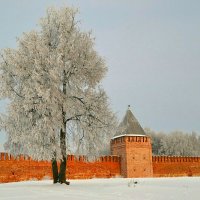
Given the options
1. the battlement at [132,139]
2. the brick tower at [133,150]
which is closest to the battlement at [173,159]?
the brick tower at [133,150]

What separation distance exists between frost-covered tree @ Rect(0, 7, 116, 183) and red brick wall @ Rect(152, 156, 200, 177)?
17.3 meters

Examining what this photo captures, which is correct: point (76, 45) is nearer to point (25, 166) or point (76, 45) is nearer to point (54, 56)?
point (54, 56)

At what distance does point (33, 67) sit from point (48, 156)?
3.50 metres

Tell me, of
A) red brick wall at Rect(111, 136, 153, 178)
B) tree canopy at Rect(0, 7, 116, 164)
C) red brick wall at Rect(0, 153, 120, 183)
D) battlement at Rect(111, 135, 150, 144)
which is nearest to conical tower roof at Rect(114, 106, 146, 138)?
battlement at Rect(111, 135, 150, 144)

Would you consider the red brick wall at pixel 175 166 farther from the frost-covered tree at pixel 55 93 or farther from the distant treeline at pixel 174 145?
the distant treeline at pixel 174 145

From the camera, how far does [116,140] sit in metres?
31.4

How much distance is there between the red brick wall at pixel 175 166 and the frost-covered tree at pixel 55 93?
682 inches

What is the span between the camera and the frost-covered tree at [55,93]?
14.1 meters

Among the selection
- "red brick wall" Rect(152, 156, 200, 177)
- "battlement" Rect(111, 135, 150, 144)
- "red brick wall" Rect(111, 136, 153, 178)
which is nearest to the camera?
"red brick wall" Rect(111, 136, 153, 178)

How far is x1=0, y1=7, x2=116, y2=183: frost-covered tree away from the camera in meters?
14.1

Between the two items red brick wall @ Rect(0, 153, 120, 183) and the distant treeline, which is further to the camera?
the distant treeline

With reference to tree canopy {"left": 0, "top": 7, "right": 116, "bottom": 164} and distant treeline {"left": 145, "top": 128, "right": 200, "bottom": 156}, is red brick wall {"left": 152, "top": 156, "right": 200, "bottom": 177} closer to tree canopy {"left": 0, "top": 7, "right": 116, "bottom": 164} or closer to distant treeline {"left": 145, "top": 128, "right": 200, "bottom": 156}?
tree canopy {"left": 0, "top": 7, "right": 116, "bottom": 164}

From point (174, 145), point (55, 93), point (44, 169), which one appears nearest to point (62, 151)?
point (55, 93)

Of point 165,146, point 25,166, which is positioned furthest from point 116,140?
point 165,146
